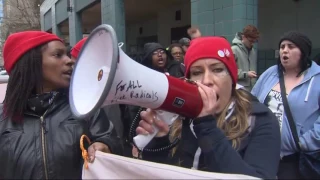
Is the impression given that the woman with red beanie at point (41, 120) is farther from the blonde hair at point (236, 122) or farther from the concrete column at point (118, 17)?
the concrete column at point (118, 17)

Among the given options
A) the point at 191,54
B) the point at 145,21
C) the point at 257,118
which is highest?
the point at 145,21

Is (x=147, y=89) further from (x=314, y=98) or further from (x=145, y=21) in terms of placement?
(x=145, y=21)

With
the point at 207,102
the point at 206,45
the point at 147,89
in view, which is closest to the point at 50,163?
the point at 147,89

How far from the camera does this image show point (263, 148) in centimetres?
147

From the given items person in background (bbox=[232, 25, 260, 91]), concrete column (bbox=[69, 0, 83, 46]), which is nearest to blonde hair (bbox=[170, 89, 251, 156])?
person in background (bbox=[232, 25, 260, 91])

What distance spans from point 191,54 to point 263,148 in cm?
53

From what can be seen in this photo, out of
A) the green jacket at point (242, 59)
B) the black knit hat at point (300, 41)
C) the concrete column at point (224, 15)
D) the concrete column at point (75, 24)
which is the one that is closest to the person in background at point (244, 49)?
the green jacket at point (242, 59)

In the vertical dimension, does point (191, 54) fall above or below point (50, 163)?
above

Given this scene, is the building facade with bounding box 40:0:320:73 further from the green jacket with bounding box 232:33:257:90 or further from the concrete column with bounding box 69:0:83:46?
the green jacket with bounding box 232:33:257:90

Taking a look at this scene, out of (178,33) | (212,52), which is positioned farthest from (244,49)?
(178,33)

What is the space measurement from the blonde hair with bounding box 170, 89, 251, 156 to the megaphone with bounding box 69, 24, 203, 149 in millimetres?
140

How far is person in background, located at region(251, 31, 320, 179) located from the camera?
2.69 meters

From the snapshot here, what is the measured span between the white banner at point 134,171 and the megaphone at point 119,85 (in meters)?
0.20

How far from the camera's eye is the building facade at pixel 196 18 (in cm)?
599
